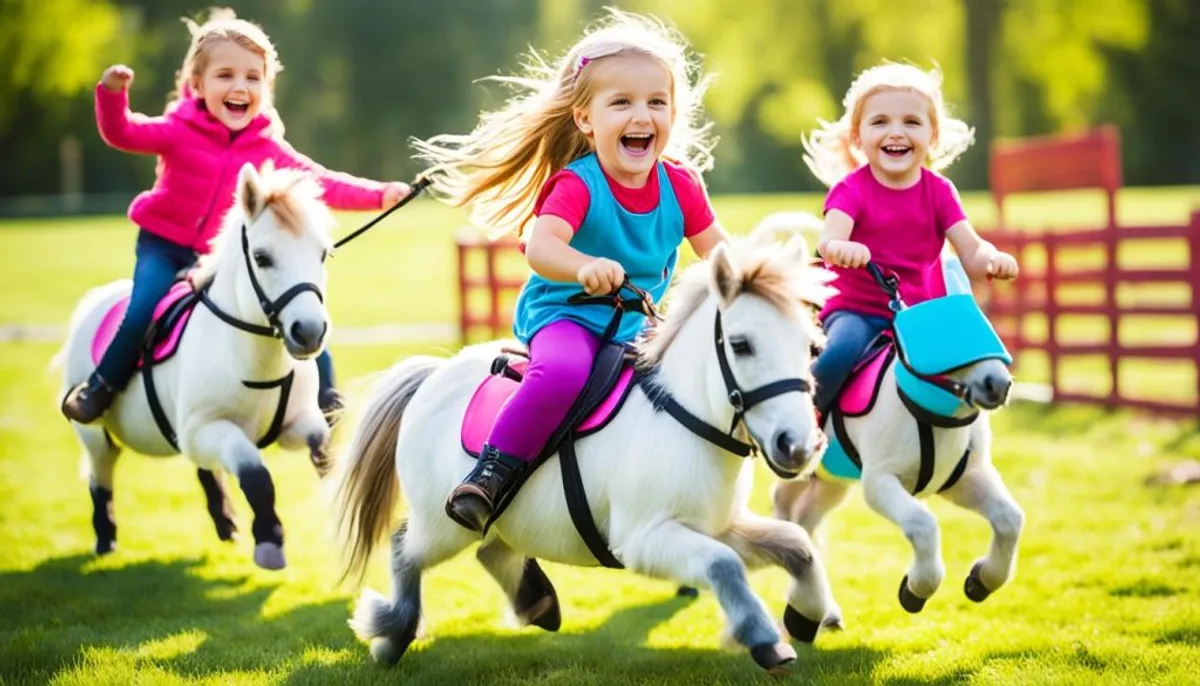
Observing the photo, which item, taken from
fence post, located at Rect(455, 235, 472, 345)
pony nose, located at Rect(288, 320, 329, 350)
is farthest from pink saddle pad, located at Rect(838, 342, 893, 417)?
fence post, located at Rect(455, 235, 472, 345)

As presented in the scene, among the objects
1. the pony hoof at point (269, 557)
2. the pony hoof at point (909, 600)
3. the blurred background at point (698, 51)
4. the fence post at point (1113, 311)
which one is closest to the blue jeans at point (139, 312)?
the pony hoof at point (269, 557)

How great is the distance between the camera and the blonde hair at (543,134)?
497 cm

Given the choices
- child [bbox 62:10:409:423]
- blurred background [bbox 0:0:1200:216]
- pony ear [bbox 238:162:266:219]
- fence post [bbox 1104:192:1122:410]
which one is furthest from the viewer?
blurred background [bbox 0:0:1200:216]

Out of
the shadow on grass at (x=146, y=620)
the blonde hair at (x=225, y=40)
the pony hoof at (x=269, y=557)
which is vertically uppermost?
the blonde hair at (x=225, y=40)

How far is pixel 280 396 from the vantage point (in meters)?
6.59

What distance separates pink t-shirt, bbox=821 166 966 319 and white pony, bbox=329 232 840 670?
1420mm

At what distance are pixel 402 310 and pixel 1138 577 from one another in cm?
2062

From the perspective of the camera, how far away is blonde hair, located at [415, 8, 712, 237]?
4.97m

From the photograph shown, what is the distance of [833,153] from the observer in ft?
20.7

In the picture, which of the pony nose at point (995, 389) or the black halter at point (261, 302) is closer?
the pony nose at point (995, 389)

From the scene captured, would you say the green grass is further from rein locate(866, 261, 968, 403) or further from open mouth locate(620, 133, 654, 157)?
open mouth locate(620, 133, 654, 157)

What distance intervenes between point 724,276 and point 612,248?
32.3 inches

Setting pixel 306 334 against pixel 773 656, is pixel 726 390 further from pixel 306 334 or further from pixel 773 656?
pixel 306 334

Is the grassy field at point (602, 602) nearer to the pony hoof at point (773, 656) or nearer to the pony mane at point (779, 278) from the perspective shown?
the pony hoof at point (773, 656)
